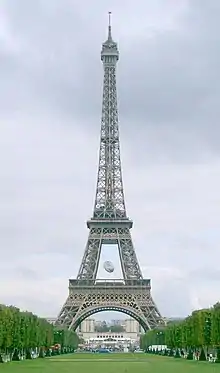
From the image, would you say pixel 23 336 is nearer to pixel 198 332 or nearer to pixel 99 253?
pixel 198 332

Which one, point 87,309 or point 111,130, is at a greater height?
point 111,130

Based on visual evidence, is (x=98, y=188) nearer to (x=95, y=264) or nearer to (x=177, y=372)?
(x=95, y=264)

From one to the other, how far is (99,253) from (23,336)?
33.1m

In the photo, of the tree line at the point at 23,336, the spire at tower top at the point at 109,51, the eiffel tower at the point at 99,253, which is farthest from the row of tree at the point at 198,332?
the spire at tower top at the point at 109,51

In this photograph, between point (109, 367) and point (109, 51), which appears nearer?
point (109, 367)

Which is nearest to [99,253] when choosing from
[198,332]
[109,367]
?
[198,332]

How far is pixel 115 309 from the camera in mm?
116062

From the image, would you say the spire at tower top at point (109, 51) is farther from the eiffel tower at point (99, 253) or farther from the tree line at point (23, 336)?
the tree line at point (23, 336)

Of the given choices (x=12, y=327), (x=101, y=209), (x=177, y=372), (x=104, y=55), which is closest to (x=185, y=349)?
(x=101, y=209)

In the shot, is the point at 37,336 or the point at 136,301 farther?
the point at 136,301

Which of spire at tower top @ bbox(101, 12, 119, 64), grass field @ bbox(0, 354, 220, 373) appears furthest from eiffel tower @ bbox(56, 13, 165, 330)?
grass field @ bbox(0, 354, 220, 373)

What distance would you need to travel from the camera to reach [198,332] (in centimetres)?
8606

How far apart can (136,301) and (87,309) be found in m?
6.88

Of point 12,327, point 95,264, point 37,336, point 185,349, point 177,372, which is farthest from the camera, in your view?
point 95,264
